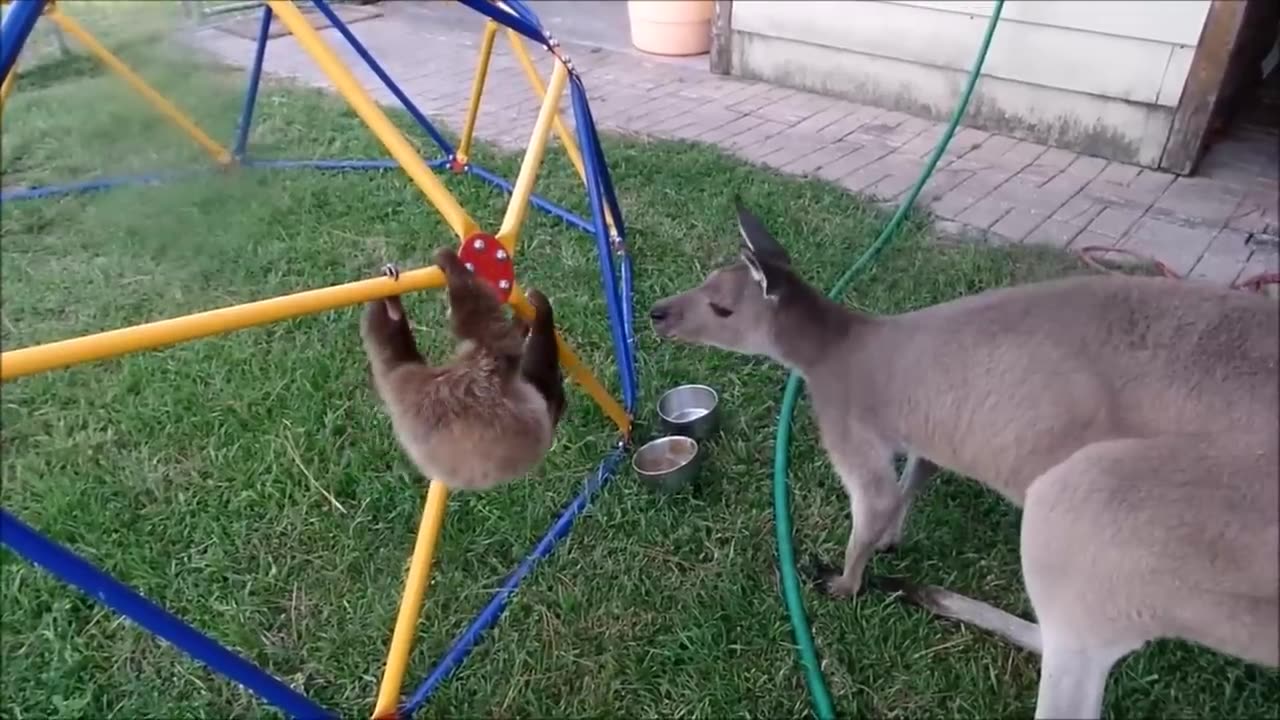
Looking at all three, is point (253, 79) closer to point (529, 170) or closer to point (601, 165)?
point (601, 165)

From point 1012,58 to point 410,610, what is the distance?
16.0ft

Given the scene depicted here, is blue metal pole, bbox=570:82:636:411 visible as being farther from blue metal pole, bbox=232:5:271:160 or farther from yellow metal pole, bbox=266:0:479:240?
blue metal pole, bbox=232:5:271:160

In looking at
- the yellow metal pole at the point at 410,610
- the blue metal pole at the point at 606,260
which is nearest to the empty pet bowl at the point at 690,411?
the blue metal pole at the point at 606,260

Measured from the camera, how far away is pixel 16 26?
1743 mm

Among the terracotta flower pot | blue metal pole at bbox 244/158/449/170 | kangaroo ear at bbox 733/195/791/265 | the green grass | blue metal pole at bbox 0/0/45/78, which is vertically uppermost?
blue metal pole at bbox 0/0/45/78

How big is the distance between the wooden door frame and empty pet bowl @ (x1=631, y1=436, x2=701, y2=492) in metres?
3.65

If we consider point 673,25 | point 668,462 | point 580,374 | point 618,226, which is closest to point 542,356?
point 580,374

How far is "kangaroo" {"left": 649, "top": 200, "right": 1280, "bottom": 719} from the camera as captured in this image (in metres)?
1.75

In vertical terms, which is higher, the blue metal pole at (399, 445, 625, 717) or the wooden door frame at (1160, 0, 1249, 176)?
the wooden door frame at (1160, 0, 1249, 176)

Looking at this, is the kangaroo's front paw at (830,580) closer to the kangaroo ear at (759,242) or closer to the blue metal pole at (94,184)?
the kangaroo ear at (759,242)

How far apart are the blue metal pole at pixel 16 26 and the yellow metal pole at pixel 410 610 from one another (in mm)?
1179

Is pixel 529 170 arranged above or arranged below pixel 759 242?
above

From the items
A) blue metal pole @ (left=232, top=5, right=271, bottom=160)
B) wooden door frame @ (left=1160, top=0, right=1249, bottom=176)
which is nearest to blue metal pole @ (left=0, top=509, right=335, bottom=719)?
blue metal pole @ (left=232, top=5, right=271, bottom=160)

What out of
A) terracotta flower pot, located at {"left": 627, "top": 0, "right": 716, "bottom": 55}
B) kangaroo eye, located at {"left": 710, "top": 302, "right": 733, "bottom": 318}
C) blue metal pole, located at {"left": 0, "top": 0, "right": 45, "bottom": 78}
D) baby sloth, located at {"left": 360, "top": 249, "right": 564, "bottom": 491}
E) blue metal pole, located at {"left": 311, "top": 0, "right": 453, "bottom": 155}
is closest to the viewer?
blue metal pole, located at {"left": 0, "top": 0, "right": 45, "bottom": 78}
